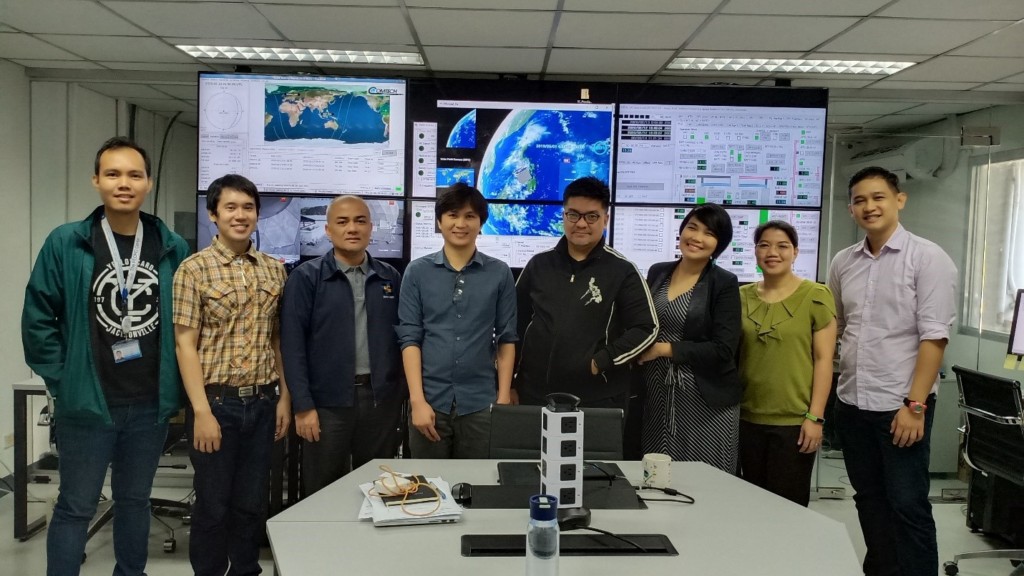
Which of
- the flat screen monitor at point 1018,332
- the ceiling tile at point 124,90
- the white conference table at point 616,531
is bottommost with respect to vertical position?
the white conference table at point 616,531

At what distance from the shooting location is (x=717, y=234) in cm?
264

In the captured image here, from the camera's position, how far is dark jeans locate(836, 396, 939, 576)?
98.3 inches

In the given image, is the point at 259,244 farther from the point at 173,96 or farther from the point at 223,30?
the point at 173,96

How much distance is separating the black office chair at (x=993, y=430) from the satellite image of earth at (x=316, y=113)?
375 cm

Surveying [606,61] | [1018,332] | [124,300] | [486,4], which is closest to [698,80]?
[606,61]

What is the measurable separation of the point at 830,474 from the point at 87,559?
4560mm

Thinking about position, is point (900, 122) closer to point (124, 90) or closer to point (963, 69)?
point (963, 69)

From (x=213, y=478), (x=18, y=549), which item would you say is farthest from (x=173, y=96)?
(x=213, y=478)

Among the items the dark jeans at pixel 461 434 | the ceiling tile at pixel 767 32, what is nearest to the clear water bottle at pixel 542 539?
the dark jeans at pixel 461 434

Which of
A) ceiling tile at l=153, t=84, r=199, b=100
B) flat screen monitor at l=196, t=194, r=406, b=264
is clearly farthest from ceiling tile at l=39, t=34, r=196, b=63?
flat screen monitor at l=196, t=194, r=406, b=264

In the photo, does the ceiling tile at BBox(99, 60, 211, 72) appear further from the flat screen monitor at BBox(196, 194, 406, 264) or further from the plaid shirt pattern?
the plaid shirt pattern

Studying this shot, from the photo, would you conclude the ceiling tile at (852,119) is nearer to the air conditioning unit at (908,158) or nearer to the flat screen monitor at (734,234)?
the air conditioning unit at (908,158)

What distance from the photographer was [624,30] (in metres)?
3.50

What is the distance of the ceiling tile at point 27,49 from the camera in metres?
3.80
